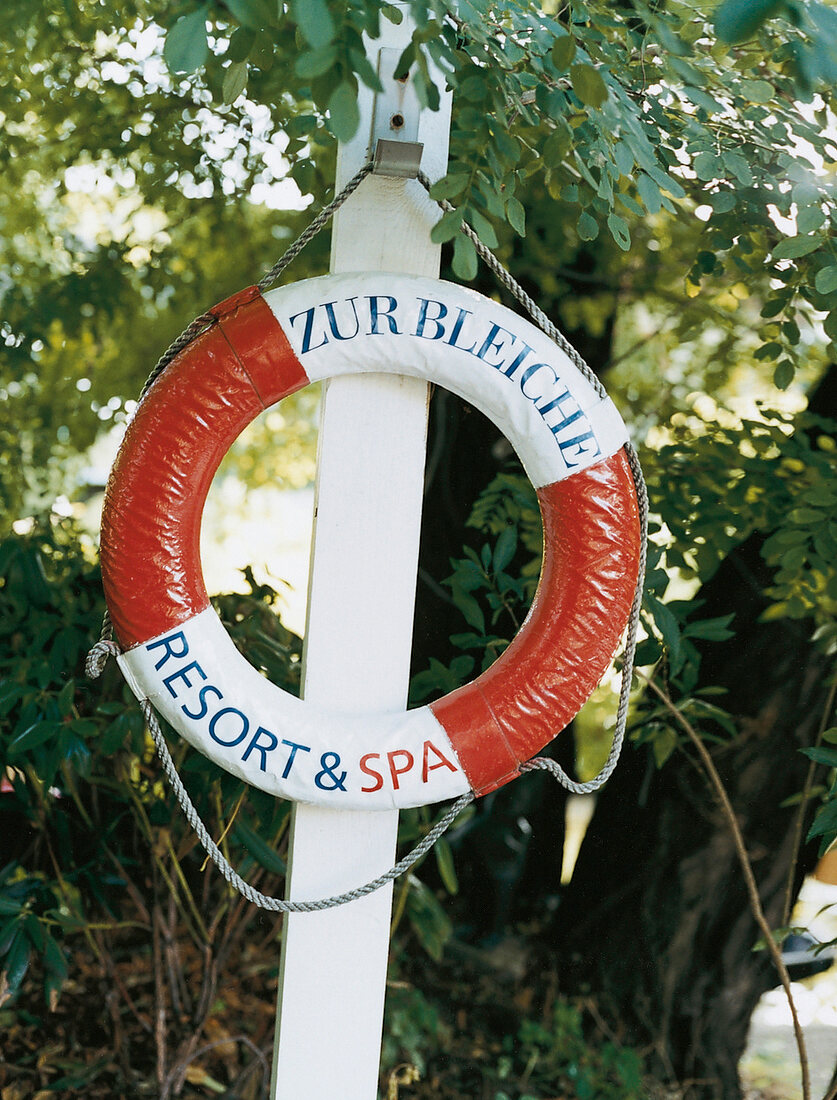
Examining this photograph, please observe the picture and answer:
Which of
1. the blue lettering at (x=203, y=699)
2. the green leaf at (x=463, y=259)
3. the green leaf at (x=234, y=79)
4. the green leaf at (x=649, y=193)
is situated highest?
the green leaf at (x=234, y=79)

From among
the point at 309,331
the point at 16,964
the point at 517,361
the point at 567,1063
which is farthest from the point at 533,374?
the point at 567,1063

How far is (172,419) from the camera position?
43.9 inches

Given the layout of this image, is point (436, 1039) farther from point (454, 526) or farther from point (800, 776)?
point (454, 526)

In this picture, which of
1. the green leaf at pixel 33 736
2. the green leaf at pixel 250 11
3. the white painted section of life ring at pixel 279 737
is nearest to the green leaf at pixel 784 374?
the white painted section of life ring at pixel 279 737

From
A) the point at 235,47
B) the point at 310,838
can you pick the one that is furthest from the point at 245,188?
the point at 310,838

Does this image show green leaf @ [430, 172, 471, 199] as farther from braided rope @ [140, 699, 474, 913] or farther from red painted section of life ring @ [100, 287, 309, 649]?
braided rope @ [140, 699, 474, 913]

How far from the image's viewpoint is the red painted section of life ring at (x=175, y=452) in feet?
3.63

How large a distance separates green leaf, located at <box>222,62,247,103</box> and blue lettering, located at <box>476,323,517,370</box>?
0.36 meters

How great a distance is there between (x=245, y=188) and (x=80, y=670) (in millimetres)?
1038

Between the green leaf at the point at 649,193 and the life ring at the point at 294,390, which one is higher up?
the green leaf at the point at 649,193

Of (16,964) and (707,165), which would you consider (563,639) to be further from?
(16,964)

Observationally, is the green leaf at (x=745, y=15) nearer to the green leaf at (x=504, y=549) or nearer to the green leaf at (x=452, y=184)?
the green leaf at (x=452, y=184)

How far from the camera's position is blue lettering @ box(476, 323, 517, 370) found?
43.3 inches

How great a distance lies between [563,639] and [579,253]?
5.58 feet
